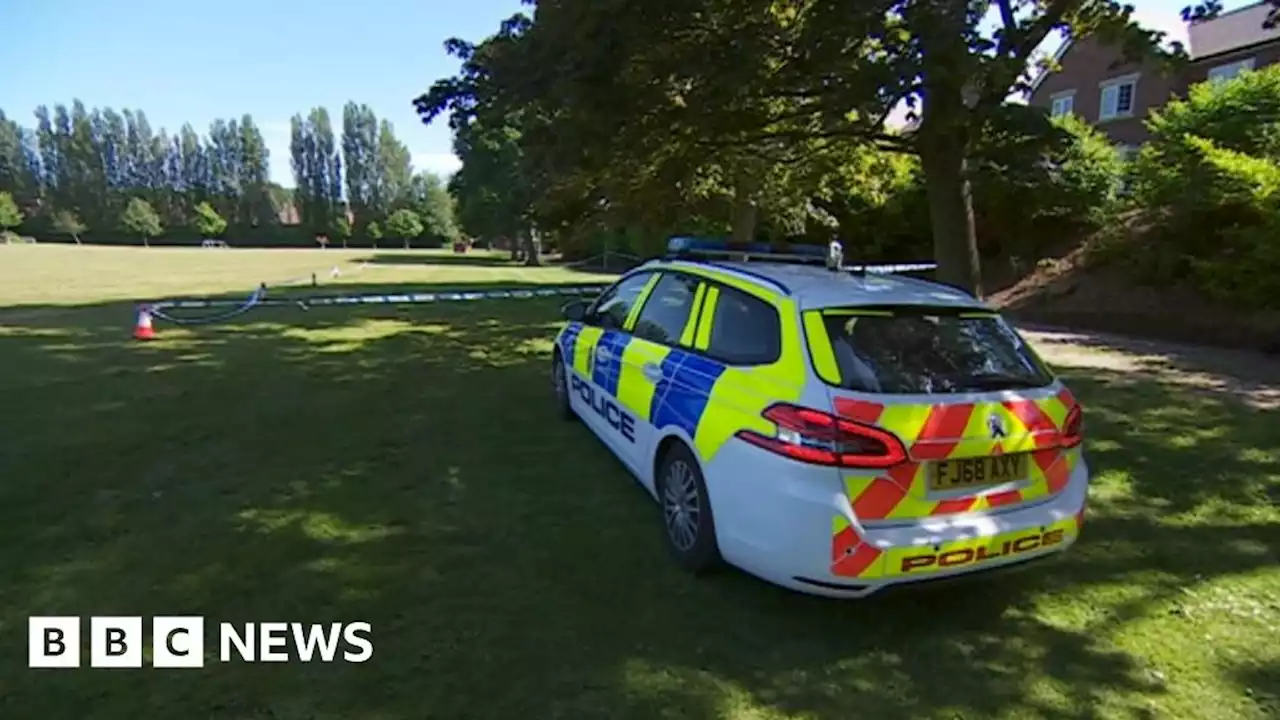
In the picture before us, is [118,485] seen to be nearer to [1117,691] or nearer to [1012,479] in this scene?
[1012,479]

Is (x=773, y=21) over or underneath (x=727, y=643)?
over

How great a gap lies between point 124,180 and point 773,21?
132056 mm

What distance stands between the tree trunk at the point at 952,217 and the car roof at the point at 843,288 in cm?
551

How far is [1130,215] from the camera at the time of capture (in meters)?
14.0

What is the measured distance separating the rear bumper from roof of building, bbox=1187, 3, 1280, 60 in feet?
107

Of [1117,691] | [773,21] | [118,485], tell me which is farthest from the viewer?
[773,21]

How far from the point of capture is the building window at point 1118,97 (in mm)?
30750

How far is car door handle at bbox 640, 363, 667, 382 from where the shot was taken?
4.12 metres

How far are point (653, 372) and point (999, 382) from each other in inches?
71.4

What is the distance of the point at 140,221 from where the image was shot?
9450 cm

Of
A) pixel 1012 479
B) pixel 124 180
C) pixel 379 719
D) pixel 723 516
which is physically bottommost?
pixel 379 719

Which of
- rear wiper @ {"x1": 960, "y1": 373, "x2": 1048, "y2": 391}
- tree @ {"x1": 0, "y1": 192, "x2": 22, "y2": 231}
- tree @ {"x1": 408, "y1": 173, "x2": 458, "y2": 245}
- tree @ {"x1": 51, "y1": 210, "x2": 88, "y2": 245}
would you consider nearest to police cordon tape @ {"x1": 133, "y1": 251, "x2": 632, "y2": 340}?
rear wiper @ {"x1": 960, "y1": 373, "x2": 1048, "y2": 391}

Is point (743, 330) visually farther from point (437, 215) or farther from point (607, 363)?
point (437, 215)

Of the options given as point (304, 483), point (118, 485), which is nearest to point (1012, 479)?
point (304, 483)
